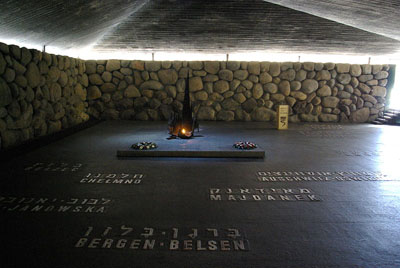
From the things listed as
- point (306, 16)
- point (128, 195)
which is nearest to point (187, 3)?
point (306, 16)

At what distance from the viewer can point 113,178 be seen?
4.70 metres

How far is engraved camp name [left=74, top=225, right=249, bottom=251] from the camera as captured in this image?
2.74 metres

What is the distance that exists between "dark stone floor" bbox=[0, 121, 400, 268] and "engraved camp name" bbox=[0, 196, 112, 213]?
1cm

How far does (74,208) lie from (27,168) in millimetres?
2057

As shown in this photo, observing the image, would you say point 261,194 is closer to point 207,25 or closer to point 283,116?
point 283,116

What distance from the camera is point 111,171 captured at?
16.6ft

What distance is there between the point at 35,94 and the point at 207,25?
499cm

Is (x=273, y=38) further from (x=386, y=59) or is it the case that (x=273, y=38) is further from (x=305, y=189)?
(x=305, y=189)

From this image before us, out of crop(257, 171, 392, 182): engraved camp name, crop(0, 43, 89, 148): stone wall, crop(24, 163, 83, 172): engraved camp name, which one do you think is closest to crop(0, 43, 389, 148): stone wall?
crop(0, 43, 89, 148): stone wall

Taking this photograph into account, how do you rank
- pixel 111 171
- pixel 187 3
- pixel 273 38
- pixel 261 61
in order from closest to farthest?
1. pixel 111 171
2. pixel 187 3
3. pixel 273 38
4. pixel 261 61

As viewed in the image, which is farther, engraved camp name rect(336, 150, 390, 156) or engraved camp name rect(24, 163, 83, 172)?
engraved camp name rect(336, 150, 390, 156)

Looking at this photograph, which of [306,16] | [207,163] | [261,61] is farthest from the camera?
[261,61]

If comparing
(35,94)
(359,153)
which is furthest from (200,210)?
(35,94)

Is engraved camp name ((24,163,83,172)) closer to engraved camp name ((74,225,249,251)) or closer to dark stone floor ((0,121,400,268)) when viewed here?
dark stone floor ((0,121,400,268))
